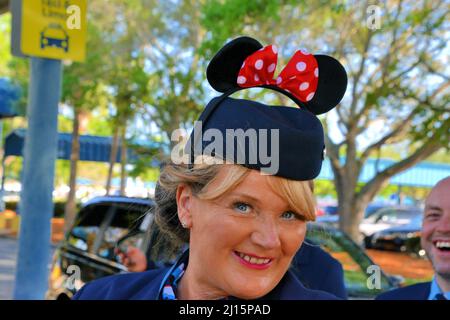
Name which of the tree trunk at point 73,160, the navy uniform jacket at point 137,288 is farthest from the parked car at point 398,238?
the navy uniform jacket at point 137,288

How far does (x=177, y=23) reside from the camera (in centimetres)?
1308

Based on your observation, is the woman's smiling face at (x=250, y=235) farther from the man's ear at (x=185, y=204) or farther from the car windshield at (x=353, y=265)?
the car windshield at (x=353, y=265)

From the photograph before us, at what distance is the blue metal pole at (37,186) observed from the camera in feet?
14.3

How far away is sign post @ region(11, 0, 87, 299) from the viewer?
14.2ft

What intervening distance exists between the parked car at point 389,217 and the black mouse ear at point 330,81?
20299mm

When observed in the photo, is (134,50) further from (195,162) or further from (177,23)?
(195,162)

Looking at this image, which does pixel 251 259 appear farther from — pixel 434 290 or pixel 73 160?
pixel 73 160

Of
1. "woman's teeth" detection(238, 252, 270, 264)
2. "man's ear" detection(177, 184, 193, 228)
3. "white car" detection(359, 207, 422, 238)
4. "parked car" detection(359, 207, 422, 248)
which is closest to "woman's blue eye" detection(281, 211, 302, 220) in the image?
"woman's teeth" detection(238, 252, 270, 264)

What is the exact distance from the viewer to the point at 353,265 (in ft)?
17.3

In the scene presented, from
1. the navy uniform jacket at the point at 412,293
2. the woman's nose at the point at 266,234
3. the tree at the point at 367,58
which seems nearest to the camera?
the woman's nose at the point at 266,234

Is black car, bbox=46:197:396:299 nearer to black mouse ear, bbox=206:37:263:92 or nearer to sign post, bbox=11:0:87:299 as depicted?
sign post, bbox=11:0:87:299

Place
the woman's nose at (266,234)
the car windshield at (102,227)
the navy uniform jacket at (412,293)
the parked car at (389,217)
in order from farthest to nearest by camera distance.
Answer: the parked car at (389,217) → the car windshield at (102,227) → the navy uniform jacket at (412,293) → the woman's nose at (266,234)

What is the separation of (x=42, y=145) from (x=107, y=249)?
1.23m

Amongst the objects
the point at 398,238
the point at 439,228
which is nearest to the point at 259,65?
the point at 439,228
